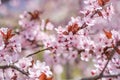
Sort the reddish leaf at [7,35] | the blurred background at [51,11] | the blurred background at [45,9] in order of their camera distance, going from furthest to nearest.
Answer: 1. the blurred background at [45,9]
2. the blurred background at [51,11]
3. the reddish leaf at [7,35]

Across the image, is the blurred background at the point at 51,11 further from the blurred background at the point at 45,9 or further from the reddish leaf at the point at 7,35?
the reddish leaf at the point at 7,35

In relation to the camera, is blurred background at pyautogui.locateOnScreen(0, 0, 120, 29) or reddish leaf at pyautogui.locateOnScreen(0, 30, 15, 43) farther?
blurred background at pyautogui.locateOnScreen(0, 0, 120, 29)

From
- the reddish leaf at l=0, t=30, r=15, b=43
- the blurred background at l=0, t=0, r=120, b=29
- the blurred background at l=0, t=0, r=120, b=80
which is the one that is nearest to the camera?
the reddish leaf at l=0, t=30, r=15, b=43

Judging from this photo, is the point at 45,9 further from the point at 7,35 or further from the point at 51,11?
the point at 7,35

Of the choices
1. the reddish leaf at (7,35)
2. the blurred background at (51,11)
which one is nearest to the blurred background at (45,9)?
the blurred background at (51,11)

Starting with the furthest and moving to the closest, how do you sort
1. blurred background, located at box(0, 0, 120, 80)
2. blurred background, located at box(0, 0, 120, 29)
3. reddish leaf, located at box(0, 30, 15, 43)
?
blurred background, located at box(0, 0, 120, 29)
blurred background, located at box(0, 0, 120, 80)
reddish leaf, located at box(0, 30, 15, 43)

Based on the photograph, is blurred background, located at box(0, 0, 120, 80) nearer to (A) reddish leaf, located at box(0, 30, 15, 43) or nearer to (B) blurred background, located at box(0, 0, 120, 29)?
(B) blurred background, located at box(0, 0, 120, 29)

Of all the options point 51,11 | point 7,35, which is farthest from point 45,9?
point 7,35

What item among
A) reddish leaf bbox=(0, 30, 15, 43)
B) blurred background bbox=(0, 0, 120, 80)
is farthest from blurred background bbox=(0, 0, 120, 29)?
reddish leaf bbox=(0, 30, 15, 43)

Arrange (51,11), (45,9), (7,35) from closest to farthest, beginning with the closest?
1. (7,35)
2. (45,9)
3. (51,11)

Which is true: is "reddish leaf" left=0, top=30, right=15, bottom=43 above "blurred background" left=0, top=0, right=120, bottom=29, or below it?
below

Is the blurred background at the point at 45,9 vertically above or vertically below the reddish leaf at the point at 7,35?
above
